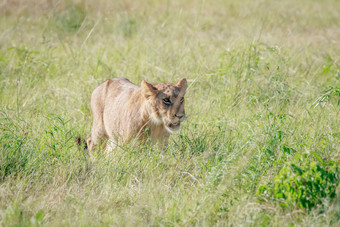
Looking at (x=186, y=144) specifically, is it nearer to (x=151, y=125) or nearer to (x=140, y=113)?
(x=151, y=125)

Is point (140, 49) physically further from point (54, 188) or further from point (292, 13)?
point (292, 13)

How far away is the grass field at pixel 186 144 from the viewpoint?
3.26 metres

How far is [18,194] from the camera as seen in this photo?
11.3 ft

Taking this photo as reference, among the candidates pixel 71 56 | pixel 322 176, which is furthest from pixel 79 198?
pixel 71 56

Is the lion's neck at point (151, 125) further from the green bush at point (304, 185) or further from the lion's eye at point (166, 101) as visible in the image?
→ the green bush at point (304, 185)

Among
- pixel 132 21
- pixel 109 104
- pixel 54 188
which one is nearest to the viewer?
pixel 54 188

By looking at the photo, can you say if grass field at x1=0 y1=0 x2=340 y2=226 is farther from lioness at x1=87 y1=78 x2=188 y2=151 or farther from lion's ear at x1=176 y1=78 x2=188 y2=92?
lion's ear at x1=176 y1=78 x2=188 y2=92

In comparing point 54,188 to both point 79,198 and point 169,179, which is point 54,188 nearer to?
point 79,198

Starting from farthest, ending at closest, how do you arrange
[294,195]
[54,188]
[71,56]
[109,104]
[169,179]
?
[71,56], [109,104], [169,179], [54,188], [294,195]

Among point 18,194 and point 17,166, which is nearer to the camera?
point 18,194

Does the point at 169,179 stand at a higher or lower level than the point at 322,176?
lower

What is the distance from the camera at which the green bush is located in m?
3.19

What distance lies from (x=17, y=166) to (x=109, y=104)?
1.50 m

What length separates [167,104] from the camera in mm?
4332
